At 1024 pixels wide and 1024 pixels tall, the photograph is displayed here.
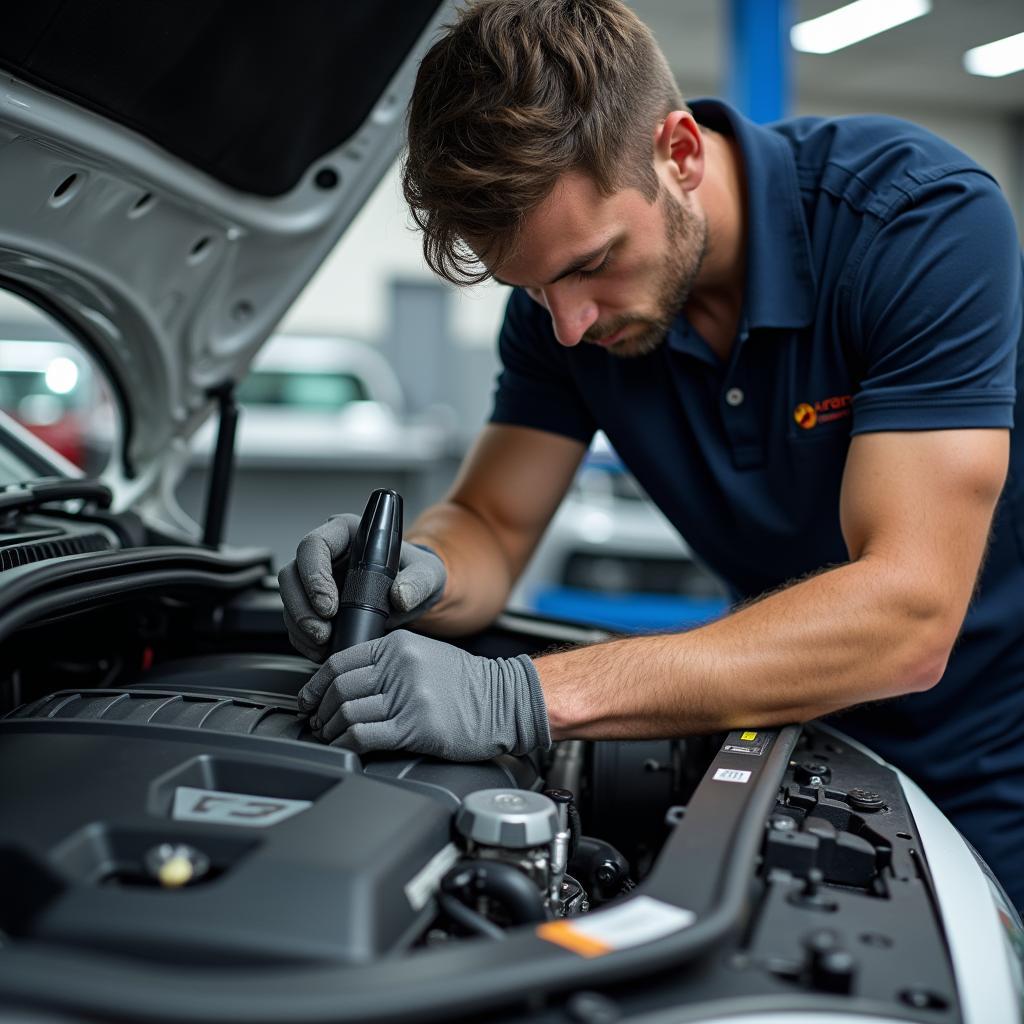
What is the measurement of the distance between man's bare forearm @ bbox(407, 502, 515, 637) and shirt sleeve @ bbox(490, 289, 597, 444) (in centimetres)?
18

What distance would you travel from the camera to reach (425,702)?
992 millimetres

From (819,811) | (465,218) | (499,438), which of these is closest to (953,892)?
(819,811)

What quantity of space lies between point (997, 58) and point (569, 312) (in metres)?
8.21

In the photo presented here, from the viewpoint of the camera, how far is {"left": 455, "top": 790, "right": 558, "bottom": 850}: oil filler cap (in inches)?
32.5

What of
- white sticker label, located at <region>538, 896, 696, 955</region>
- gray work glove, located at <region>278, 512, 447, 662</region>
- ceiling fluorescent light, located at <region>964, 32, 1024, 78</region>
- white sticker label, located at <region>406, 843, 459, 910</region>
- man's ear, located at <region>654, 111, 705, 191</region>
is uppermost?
ceiling fluorescent light, located at <region>964, 32, 1024, 78</region>

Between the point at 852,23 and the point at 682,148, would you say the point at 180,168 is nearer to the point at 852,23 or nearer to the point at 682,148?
the point at 682,148

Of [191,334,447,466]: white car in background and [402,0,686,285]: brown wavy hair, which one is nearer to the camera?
[402,0,686,285]: brown wavy hair

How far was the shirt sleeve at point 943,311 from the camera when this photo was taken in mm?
1140

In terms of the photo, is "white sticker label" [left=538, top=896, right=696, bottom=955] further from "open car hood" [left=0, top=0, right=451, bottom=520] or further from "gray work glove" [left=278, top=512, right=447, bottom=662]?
"open car hood" [left=0, top=0, right=451, bottom=520]

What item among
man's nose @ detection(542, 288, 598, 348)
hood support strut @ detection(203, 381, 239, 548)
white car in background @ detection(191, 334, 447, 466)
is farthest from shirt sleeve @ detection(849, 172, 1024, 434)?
white car in background @ detection(191, 334, 447, 466)

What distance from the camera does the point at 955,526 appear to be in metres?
1.12

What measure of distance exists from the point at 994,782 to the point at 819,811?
531mm

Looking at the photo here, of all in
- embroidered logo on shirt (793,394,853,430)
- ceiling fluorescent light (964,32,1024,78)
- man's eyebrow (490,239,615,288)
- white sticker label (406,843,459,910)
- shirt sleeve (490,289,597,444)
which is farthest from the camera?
ceiling fluorescent light (964,32,1024,78)

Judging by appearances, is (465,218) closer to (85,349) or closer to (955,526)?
(955,526)
